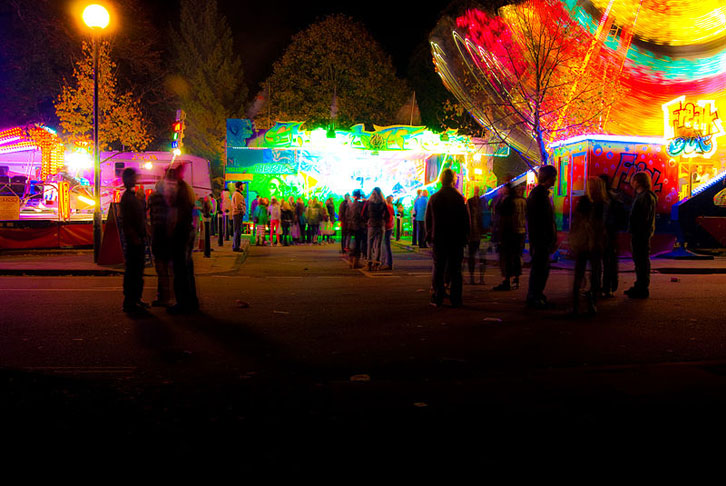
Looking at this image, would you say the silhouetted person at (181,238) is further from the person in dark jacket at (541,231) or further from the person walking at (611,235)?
the person walking at (611,235)

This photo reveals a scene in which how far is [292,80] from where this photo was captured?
134 feet

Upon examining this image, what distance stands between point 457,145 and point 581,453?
24221 mm

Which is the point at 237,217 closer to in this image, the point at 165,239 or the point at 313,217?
the point at 313,217

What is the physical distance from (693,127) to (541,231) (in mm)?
10878

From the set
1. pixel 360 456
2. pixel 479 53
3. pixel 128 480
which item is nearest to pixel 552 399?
pixel 360 456

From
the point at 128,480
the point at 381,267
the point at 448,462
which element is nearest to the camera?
the point at 128,480

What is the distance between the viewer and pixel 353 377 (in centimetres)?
482

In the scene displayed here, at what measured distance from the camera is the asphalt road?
3.52m

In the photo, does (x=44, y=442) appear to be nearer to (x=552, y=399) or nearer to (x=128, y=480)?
(x=128, y=480)

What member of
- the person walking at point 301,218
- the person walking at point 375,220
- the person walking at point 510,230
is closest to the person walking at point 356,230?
the person walking at point 375,220

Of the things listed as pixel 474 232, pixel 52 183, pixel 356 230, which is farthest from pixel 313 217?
pixel 474 232

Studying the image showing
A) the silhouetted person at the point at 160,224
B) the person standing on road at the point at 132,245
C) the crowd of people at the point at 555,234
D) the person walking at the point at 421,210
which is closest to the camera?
the silhouetted person at the point at 160,224

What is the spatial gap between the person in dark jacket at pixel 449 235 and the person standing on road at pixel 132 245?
3.82 m

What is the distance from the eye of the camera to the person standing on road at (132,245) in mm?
7770
